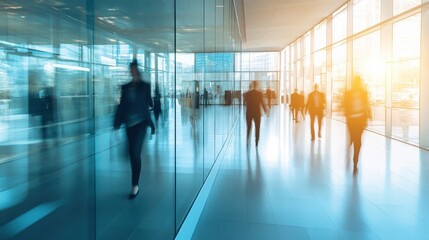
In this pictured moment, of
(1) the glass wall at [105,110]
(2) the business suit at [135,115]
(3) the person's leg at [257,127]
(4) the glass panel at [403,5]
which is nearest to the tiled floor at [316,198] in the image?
(1) the glass wall at [105,110]

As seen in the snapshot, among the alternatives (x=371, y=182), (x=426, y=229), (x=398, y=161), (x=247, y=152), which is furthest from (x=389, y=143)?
(x=426, y=229)

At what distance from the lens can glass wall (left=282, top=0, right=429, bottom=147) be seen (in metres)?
11.3

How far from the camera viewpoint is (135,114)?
3.28 meters

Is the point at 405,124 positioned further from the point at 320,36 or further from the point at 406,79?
the point at 320,36

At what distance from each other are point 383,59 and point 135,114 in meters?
12.6

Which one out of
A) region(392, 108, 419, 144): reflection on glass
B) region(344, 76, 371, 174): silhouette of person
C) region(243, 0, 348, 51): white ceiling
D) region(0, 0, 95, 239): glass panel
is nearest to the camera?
region(0, 0, 95, 239): glass panel

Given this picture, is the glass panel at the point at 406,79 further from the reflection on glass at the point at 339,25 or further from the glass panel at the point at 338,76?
the reflection on glass at the point at 339,25

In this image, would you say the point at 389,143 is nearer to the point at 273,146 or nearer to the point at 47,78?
the point at 273,146

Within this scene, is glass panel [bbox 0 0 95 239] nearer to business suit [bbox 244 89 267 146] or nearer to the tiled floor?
the tiled floor

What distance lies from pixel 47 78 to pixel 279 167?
14.7 feet

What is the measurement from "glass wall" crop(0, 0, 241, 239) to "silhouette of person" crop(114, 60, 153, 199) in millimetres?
92

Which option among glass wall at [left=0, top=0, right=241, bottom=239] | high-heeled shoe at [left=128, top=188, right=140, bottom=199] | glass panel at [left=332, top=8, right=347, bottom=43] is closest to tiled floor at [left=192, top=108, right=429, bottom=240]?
glass wall at [left=0, top=0, right=241, bottom=239]

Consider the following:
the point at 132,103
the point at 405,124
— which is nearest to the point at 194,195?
the point at 132,103

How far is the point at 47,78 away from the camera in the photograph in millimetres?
4699
